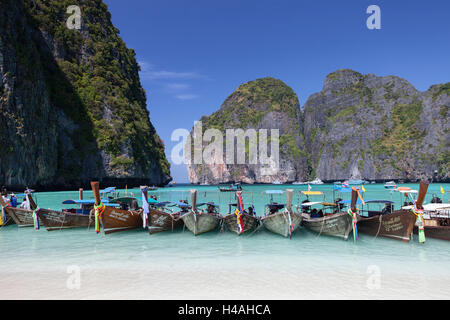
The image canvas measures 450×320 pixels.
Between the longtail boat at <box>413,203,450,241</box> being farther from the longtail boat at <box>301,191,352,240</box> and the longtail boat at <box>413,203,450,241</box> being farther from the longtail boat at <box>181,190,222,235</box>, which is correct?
the longtail boat at <box>181,190,222,235</box>

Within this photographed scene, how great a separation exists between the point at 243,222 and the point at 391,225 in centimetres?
780

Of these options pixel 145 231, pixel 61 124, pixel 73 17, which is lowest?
pixel 145 231

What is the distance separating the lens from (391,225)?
1555cm

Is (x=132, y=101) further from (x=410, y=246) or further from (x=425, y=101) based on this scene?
(x=425, y=101)

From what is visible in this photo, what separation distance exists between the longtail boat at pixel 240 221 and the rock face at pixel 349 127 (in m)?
132

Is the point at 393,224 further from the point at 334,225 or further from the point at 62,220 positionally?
the point at 62,220

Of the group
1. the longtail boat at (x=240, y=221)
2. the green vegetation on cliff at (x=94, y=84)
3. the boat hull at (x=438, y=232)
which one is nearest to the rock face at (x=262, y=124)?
the green vegetation on cliff at (x=94, y=84)

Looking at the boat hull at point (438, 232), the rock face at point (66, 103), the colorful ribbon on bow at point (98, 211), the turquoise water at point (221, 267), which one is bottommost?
the turquoise water at point (221, 267)

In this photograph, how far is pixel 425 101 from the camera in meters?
137

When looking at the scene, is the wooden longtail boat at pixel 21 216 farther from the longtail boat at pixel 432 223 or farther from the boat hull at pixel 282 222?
the longtail boat at pixel 432 223

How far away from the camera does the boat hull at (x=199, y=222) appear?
17.0 metres

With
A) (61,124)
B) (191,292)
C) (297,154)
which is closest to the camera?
(191,292)
